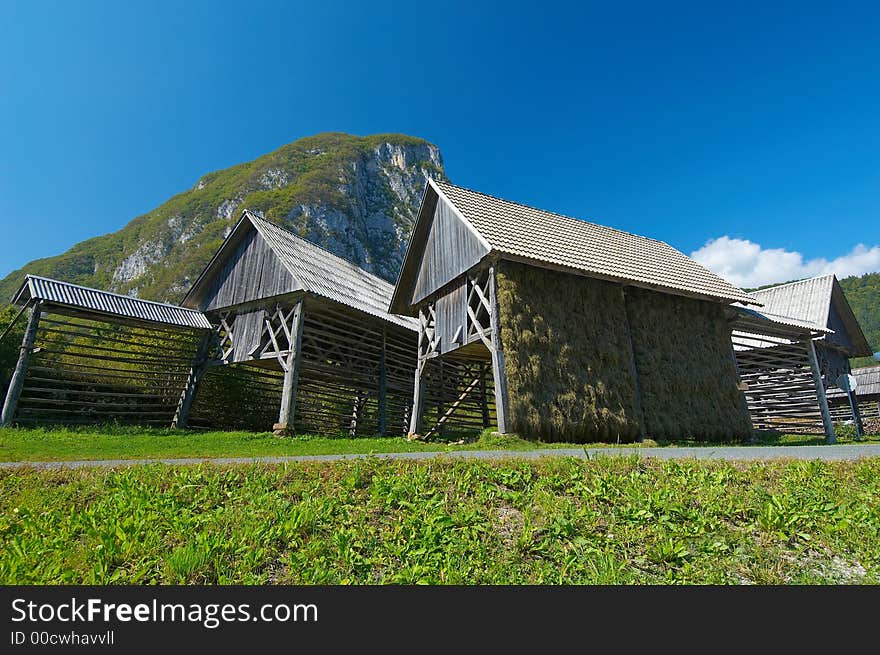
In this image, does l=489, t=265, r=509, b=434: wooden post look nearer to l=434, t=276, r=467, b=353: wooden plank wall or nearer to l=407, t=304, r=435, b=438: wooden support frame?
l=434, t=276, r=467, b=353: wooden plank wall

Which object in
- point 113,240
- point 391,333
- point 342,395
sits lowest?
point 342,395

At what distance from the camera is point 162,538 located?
3.95 m

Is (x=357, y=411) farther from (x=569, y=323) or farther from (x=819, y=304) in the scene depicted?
(x=819, y=304)

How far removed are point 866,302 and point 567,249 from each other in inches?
3908

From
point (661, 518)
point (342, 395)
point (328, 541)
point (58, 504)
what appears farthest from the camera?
point (342, 395)

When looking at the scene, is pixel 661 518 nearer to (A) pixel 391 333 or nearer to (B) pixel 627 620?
(B) pixel 627 620

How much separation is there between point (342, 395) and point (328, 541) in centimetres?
1640

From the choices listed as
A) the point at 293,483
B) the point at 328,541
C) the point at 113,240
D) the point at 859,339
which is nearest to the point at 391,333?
the point at 293,483

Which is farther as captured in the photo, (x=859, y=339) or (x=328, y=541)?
(x=859, y=339)

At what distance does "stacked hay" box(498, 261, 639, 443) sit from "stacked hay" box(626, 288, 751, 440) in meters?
0.84

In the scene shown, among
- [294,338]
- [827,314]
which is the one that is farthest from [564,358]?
[827,314]

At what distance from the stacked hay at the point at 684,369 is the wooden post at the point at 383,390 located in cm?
1000

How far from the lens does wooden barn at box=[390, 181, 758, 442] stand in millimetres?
11523

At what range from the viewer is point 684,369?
45.6 feet
